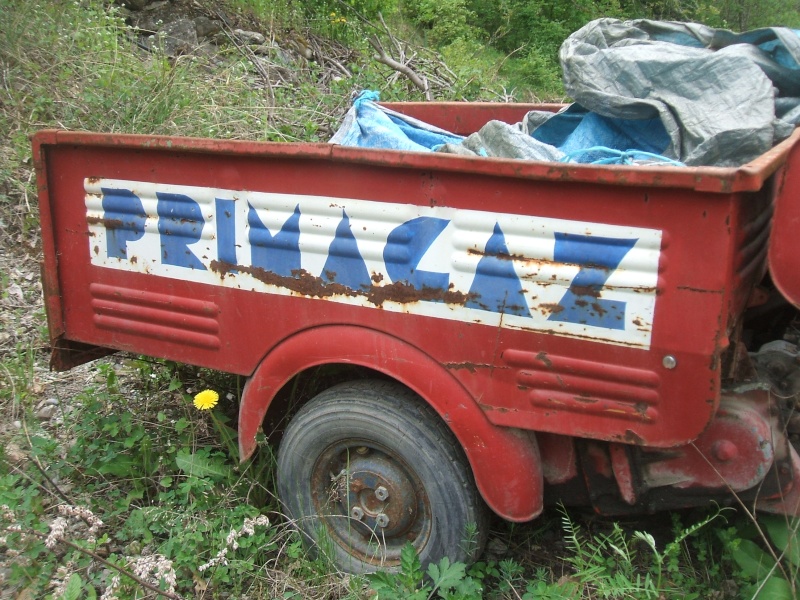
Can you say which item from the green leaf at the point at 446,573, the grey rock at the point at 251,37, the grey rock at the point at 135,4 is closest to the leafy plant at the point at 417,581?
the green leaf at the point at 446,573

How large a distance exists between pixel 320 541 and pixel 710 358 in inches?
56.9

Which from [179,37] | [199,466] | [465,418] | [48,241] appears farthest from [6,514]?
[179,37]

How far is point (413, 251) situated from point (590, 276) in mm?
519

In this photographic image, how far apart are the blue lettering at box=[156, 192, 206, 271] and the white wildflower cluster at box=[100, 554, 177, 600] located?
0.99 m

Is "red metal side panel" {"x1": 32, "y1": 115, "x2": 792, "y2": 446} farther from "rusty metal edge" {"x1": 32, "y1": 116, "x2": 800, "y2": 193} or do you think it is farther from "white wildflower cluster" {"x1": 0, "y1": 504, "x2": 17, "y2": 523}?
"white wildflower cluster" {"x1": 0, "y1": 504, "x2": 17, "y2": 523}

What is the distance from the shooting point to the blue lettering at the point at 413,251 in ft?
6.76

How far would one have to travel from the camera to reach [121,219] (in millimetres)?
2547

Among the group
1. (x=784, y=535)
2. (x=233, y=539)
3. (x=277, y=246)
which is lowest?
(x=233, y=539)

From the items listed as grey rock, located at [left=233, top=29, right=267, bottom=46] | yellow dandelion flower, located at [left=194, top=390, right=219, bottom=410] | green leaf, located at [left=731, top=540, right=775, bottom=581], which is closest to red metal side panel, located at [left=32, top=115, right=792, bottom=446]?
yellow dandelion flower, located at [left=194, top=390, right=219, bottom=410]

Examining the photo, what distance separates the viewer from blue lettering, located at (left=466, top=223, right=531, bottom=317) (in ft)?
6.49

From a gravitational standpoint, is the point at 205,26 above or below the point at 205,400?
above

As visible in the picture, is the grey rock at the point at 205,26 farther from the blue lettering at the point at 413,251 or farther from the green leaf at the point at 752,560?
the green leaf at the point at 752,560

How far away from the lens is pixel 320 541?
2.47 metres

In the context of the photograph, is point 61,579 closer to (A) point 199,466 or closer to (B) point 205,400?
(A) point 199,466
